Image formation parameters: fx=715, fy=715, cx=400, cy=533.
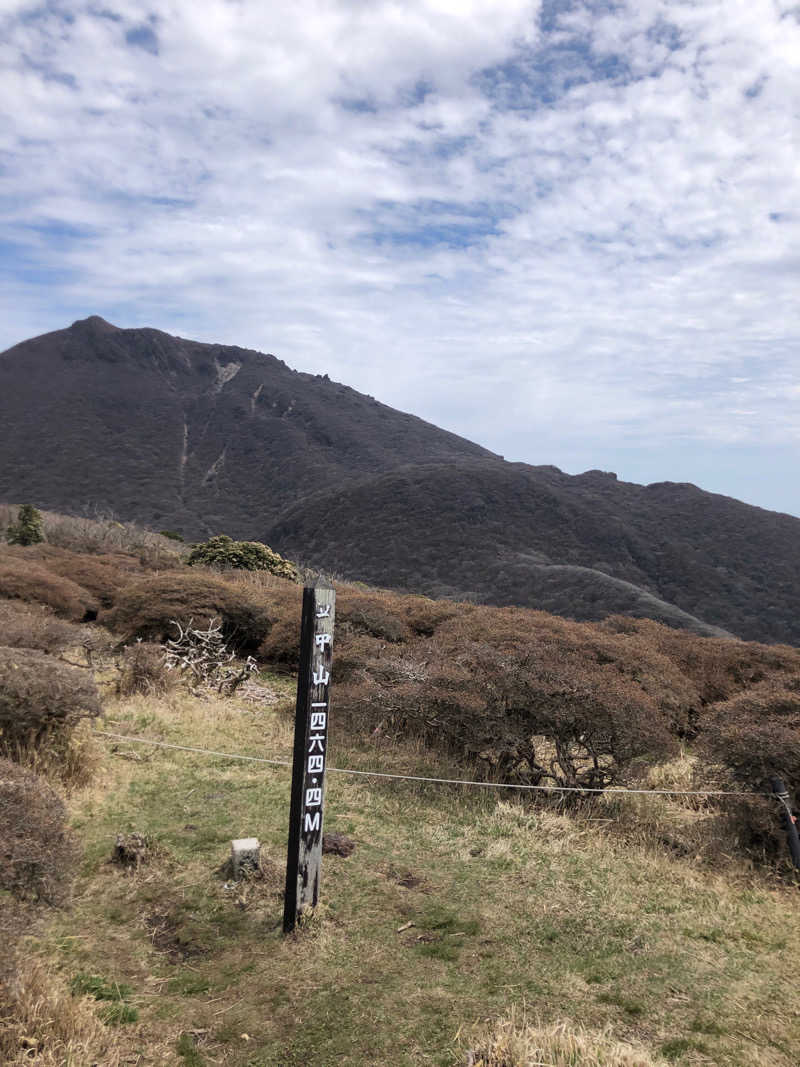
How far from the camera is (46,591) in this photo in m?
16.2

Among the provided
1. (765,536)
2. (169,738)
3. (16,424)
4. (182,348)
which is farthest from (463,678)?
(182,348)

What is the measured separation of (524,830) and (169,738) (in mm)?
4698

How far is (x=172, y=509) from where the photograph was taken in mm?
75625

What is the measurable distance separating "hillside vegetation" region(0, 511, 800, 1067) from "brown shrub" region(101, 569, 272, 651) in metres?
3.54

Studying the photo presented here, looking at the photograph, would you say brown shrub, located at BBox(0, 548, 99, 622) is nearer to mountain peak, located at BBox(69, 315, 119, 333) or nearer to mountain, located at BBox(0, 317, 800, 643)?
mountain, located at BBox(0, 317, 800, 643)

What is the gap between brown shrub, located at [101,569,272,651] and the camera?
49.2ft

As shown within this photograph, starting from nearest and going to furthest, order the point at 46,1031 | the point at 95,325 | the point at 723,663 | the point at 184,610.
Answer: the point at 46,1031
the point at 723,663
the point at 184,610
the point at 95,325

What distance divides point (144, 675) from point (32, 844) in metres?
7.79

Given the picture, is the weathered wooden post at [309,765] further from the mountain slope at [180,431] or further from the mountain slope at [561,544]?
the mountain slope at [180,431]

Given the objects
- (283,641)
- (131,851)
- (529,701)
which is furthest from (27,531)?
(131,851)

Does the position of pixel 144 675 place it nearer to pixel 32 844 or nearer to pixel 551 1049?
pixel 32 844

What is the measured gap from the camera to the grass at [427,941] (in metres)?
3.62

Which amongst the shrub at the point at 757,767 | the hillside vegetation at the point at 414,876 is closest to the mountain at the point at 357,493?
the hillside vegetation at the point at 414,876

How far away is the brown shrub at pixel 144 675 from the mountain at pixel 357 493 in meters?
32.7
